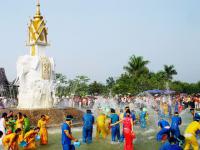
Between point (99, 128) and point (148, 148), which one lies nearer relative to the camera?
point (148, 148)

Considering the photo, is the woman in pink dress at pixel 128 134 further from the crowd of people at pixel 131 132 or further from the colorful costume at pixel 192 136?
the colorful costume at pixel 192 136

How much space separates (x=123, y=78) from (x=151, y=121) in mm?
35354

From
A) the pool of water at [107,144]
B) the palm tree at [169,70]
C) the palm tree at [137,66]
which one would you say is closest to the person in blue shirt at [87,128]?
the pool of water at [107,144]

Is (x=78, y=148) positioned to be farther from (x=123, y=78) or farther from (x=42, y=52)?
(x=123, y=78)

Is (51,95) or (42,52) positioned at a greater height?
(42,52)

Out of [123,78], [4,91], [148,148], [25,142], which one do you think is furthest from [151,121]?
[123,78]

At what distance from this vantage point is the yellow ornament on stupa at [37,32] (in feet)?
71.7

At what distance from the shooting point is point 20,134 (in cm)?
1230

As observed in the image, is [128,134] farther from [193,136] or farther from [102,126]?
[102,126]

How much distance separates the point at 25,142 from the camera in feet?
38.4

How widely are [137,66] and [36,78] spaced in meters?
40.0

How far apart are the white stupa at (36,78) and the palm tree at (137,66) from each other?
1513 inches

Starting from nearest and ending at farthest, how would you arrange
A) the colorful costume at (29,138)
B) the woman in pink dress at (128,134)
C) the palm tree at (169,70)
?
the woman in pink dress at (128,134), the colorful costume at (29,138), the palm tree at (169,70)

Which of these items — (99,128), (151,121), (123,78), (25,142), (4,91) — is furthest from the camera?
(123,78)
